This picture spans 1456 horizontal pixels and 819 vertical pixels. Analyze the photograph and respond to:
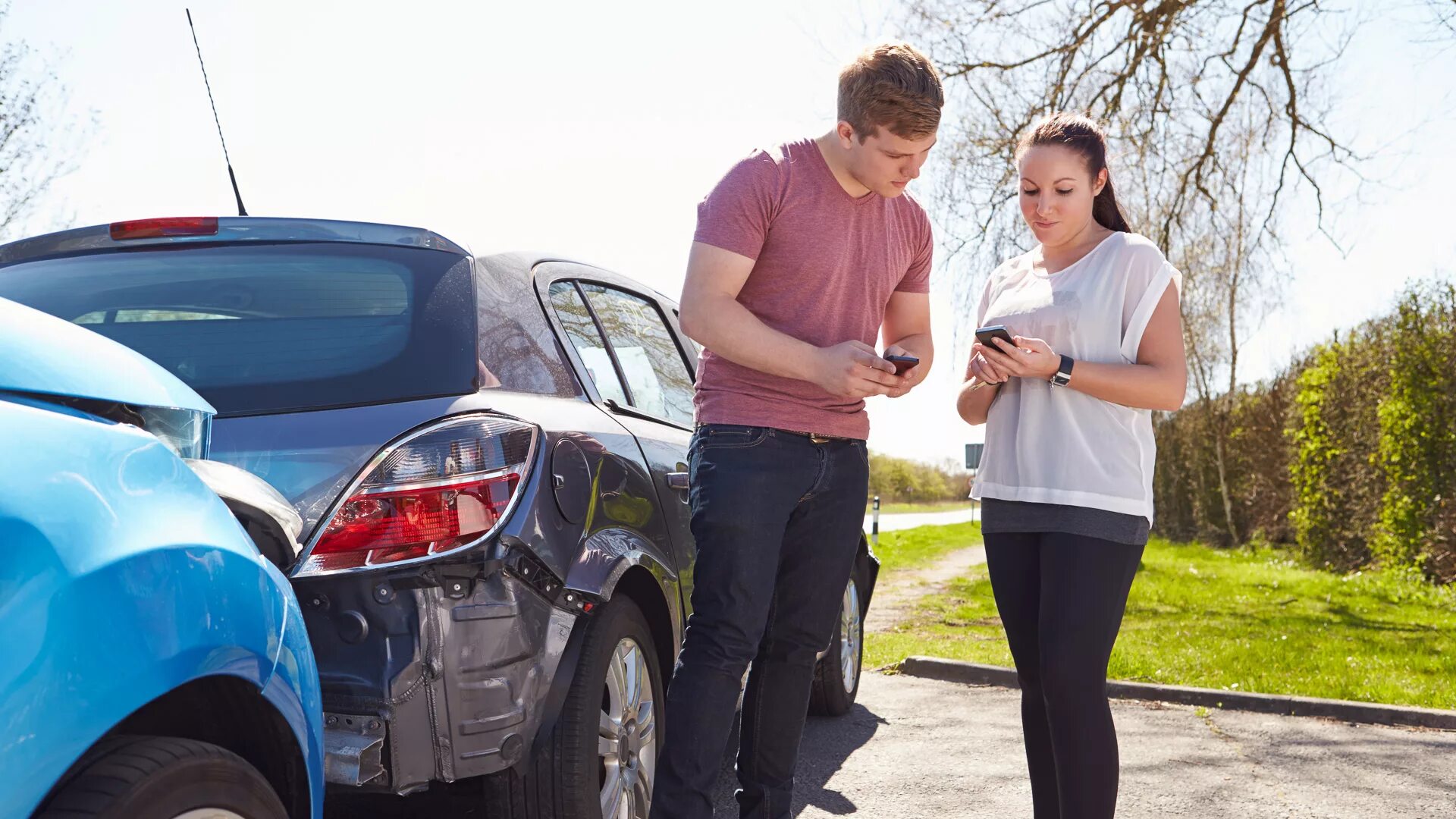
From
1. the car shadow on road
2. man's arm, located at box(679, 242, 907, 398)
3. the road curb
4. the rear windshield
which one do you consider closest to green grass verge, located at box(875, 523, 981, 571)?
the road curb

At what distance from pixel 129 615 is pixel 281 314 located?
4.75 feet

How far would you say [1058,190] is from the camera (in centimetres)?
303

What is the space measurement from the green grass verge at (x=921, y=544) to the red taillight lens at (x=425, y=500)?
15496mm

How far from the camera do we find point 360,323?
2.83 metres

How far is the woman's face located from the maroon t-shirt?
36 centimetres

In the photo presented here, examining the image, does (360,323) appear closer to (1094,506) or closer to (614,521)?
(614,521)

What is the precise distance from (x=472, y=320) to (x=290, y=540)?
0.78 m

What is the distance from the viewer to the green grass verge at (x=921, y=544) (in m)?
22.1

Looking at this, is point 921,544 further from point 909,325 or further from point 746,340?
point 746,340

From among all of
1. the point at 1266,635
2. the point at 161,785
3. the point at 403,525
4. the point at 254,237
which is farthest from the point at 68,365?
the point at 1266,635

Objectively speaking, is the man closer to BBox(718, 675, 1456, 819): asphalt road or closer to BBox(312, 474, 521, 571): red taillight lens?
BBox(312, 474, 521, 571): red taillight lens

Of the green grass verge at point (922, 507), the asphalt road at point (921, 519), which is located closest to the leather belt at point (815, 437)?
the asphalt road at point (921, 519)

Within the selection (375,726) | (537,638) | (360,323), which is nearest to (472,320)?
(360,323)

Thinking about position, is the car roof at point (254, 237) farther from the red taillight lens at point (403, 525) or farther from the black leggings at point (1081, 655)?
the black leggings at point (1081, 655)
